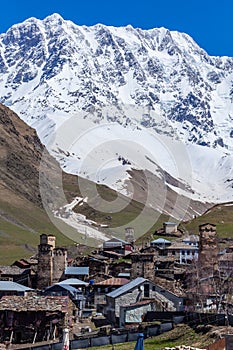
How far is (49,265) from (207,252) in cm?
1809

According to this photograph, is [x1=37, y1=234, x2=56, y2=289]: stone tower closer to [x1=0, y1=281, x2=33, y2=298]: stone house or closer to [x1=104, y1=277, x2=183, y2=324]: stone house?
[x1=0, y1=281, x2=33, y2=298]: stone house

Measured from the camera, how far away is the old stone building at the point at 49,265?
82.8 metres

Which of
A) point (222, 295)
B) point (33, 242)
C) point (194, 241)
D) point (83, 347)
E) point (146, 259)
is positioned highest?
point (33, 242)

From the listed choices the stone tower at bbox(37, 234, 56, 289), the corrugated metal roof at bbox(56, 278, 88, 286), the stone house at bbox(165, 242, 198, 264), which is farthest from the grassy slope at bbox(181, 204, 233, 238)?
the corrugated metal roof at bbox(56, 278, 88, 286)

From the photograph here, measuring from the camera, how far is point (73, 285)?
255 feet

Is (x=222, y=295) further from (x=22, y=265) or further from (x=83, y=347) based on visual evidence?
(x=22, y=265)

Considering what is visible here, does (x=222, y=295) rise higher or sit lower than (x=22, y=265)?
lower

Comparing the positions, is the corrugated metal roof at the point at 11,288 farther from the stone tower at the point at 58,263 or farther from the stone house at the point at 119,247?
the stone house at the point at 119,247

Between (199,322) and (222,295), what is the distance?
385 inches

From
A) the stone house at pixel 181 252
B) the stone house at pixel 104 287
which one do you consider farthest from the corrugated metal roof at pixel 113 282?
the stone house at pixel 181 252

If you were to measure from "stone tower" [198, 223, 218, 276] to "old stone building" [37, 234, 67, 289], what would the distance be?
644 inches

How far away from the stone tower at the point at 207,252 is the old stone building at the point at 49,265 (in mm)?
16345

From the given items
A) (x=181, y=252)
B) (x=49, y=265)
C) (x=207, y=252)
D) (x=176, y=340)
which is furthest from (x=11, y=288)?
(x=181, y=252)

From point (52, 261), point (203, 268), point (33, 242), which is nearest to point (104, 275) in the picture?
point (52, 261)
